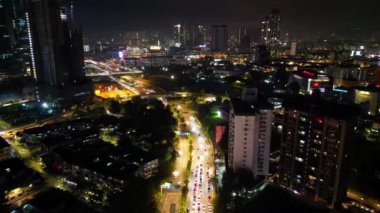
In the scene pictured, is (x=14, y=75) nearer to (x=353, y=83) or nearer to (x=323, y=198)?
(x=323, y=198)

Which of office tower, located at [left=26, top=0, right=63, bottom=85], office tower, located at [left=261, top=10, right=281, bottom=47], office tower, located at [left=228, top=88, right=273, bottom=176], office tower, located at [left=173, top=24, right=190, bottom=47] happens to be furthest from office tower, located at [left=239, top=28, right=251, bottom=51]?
office tower, located at [left=228, top=88, right=273, bottom=176]

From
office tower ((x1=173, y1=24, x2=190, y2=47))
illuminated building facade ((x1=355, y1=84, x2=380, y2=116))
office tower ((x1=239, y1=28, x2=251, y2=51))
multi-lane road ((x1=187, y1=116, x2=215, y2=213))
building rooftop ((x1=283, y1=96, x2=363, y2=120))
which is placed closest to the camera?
building rooftop ((x1=283, y1=96, x2=363, y2=120))

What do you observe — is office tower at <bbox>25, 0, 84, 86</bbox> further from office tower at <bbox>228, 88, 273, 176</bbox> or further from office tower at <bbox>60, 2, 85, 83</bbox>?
office tower at <bbox>228, 88, 273, 176</bbox>

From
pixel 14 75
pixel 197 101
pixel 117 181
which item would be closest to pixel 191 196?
pixel 117 181

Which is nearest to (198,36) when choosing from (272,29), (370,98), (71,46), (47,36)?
(272,29)

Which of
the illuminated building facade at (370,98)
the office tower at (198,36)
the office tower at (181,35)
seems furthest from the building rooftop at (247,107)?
the office tower at (181,35)

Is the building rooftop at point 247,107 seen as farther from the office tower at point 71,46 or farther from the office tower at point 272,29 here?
the office tower at point 272,29
